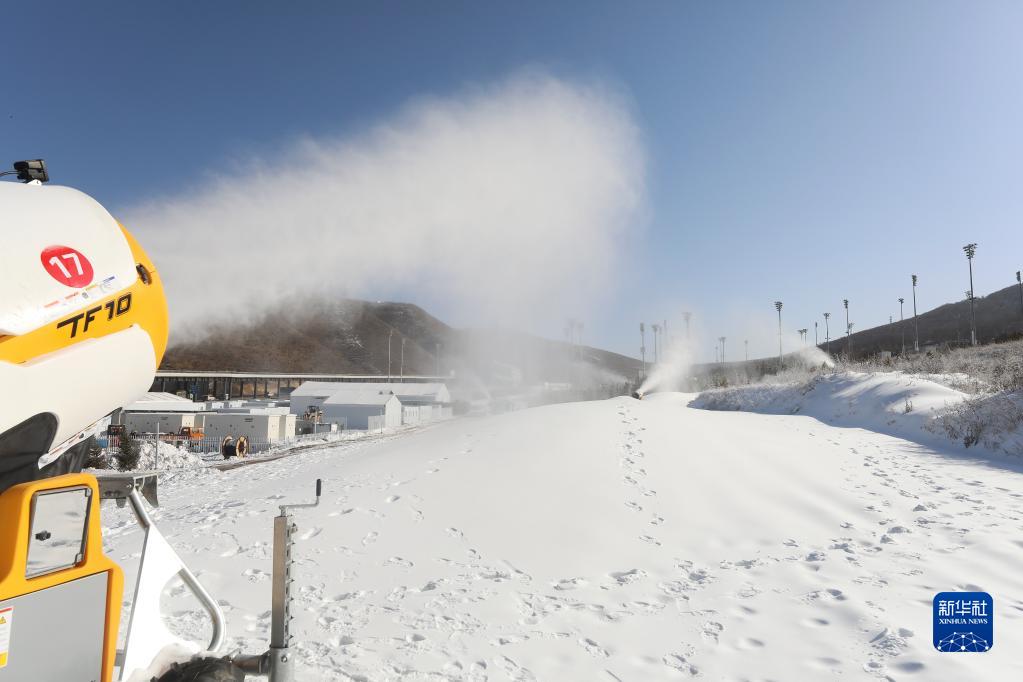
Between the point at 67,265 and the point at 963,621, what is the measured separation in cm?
798

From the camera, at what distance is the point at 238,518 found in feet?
32.2

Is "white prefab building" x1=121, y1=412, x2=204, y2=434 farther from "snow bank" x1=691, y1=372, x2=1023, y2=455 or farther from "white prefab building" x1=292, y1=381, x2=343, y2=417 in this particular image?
"snow bank" x1=691, y1=372, x2=1023, y2=455

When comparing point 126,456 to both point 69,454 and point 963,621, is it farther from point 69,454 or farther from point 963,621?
point 963,621

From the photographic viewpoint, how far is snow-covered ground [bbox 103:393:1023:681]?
5.19m

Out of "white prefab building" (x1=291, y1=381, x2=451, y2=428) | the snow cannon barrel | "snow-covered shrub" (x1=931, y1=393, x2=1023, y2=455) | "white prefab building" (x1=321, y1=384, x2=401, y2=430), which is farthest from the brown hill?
"snow-covered shrub" (x1=931, y1=393, x2=1023, y2=455)

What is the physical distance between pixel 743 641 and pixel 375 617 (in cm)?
374

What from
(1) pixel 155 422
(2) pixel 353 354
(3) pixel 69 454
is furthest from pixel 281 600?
(2) pixel 353 354

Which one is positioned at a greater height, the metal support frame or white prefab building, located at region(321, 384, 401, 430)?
the metal support frame

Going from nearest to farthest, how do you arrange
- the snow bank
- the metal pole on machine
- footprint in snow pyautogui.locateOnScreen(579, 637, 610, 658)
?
1. the metal pole on machine
2. footprint in snow pyautogui.locateOnScreen(579, 637, 610, 658)
3. the snow bank

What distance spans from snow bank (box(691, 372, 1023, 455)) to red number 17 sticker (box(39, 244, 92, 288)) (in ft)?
60.4

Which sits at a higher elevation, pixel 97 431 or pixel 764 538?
pixel 97 431

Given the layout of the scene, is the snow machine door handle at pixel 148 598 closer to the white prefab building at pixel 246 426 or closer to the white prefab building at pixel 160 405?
the white prefab building at pixel 246 426

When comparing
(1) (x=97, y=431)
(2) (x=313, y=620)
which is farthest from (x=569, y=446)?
(1) (x=97, y=431)

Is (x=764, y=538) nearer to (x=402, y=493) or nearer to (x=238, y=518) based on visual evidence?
(x=402, y=493)
